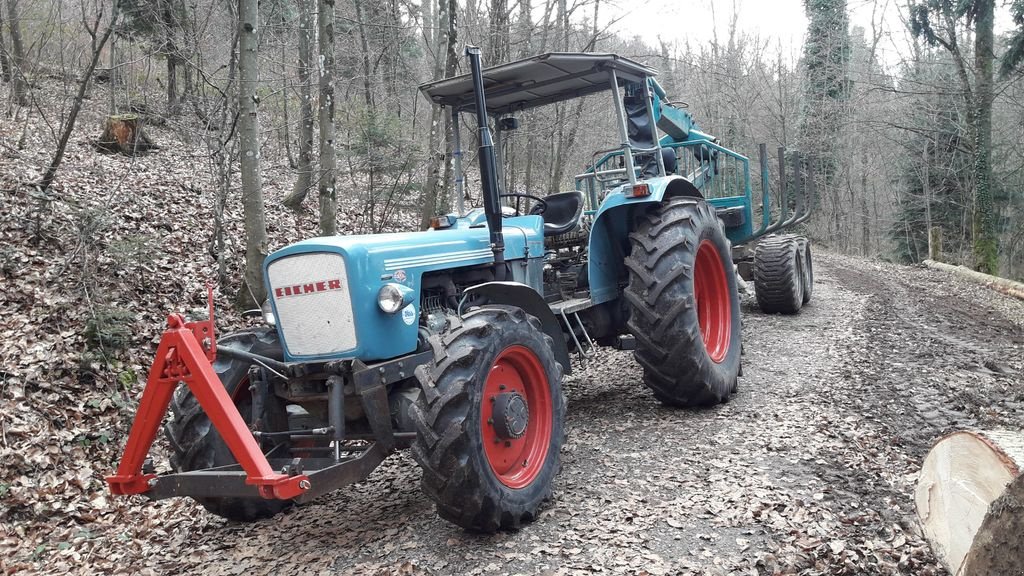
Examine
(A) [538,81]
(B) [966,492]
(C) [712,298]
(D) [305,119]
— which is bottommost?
(B) [966,492]

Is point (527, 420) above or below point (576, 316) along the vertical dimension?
below

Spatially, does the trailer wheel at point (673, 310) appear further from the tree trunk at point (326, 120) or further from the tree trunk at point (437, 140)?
the tree trunk at point (437, 140)

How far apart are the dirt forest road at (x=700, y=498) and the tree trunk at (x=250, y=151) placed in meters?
3.20

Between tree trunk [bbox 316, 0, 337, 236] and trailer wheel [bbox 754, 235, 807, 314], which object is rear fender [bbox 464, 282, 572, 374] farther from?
tree trunk [bbox 316, 0, 337, 236]

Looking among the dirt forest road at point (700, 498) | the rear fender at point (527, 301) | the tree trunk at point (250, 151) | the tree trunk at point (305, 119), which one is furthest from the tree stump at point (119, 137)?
the rear fender at point (527, 301)

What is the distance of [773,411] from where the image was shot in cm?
506


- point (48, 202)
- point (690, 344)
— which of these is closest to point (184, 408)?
point (690, 344)

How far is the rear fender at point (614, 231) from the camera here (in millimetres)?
5180

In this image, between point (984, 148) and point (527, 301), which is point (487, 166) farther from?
Result: point (984, 148)

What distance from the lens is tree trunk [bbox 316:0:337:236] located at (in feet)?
29.5

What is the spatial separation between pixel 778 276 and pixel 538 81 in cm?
464

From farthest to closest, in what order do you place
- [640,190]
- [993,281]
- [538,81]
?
[993,281] → [538,81] → [640,190]

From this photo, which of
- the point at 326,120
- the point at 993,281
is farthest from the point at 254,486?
the point at 993,281

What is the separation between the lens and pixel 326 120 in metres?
9.17
